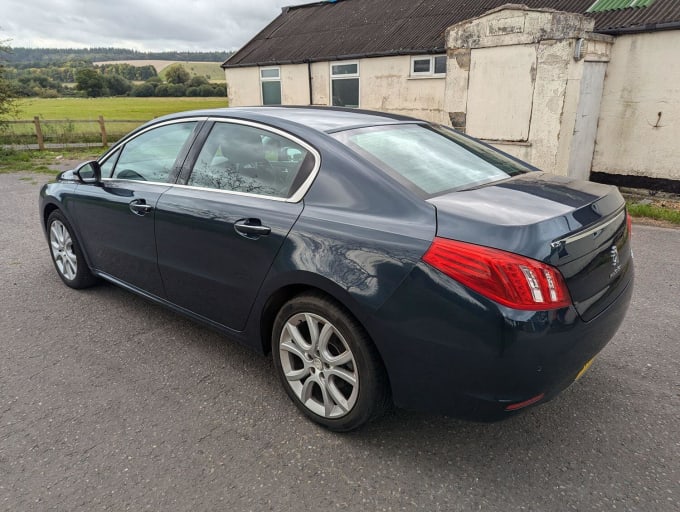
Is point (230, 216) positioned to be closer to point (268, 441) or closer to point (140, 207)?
point (140, 207)

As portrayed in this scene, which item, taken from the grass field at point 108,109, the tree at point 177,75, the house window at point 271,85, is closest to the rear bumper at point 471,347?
the house window at point 271,85

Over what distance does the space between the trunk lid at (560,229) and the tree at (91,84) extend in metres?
68.5

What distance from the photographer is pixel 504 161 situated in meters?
3.17

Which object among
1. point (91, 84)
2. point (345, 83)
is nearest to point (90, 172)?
point (345, 83)

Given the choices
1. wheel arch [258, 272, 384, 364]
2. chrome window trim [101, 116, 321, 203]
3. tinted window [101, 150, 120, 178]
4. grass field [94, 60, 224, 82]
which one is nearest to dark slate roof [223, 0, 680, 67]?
chrome window trim [101, 116, 321, 203]

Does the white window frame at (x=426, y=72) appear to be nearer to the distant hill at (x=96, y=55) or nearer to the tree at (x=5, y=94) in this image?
the tree at (x=5, y=94)

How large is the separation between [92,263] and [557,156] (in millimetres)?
7309

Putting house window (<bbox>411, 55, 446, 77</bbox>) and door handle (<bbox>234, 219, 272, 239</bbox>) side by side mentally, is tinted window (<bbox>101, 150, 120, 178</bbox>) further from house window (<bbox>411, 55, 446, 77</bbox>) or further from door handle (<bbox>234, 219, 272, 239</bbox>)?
house window (<bbox>411, 55, 446, 77</bbox>)

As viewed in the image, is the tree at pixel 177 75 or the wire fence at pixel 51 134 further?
the tree at pixel 177 75

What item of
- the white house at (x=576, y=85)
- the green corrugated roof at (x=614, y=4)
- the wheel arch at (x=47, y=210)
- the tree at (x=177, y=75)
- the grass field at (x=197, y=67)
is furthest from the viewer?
the grass field at (x=197, y=67)

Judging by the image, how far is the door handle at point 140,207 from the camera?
11.0 feet

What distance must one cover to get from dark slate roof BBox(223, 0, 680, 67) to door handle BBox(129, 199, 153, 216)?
8.79 meters

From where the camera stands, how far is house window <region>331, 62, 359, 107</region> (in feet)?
47.5

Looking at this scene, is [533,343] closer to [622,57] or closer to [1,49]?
[622,57]
